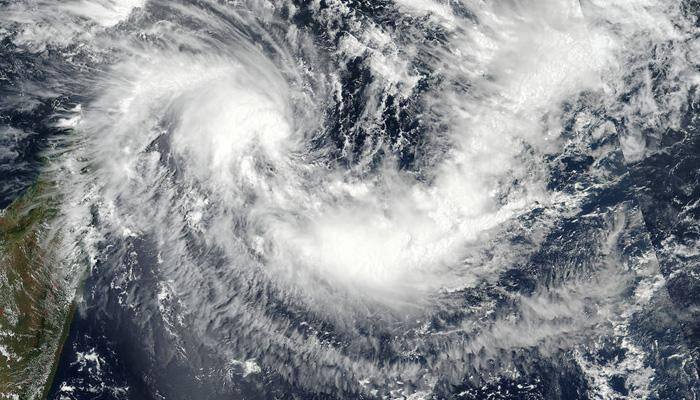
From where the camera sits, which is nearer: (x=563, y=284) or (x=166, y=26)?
(x=563, y=284)

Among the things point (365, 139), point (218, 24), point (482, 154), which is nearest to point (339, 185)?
point (365, 139)

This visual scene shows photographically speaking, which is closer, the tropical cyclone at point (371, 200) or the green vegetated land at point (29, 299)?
the tropical cyclone at point (371, 200)

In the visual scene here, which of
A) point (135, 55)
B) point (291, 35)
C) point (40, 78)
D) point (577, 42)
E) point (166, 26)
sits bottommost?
point (40, 78)

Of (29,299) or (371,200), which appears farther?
(29,299)

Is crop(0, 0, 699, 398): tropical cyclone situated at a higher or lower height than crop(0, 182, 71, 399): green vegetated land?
higher

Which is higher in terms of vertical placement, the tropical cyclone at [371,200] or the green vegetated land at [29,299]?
the tropical cyclone at [371,200]

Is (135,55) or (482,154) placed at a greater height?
(482,154)

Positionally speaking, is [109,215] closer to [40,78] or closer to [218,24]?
[40,78]

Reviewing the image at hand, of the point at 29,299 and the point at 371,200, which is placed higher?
the point at 371,200
